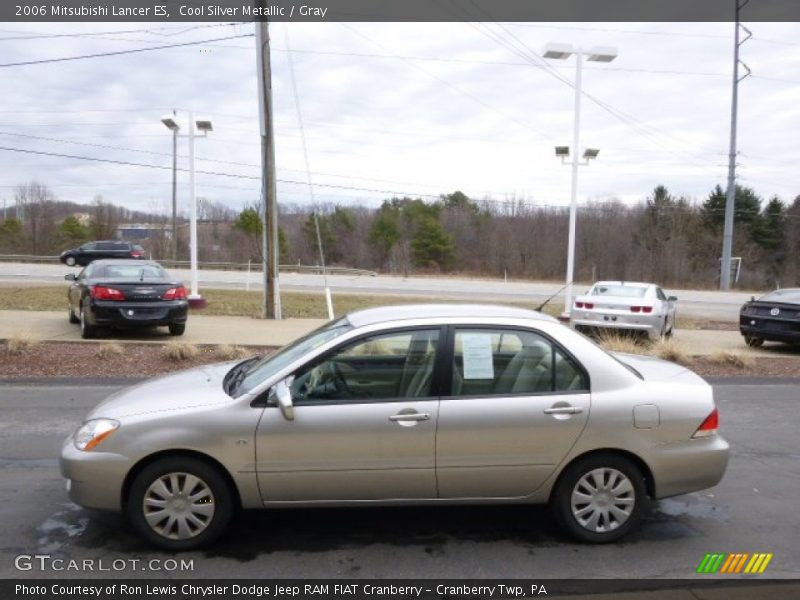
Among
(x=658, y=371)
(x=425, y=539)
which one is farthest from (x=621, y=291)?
(x=425, y=539)

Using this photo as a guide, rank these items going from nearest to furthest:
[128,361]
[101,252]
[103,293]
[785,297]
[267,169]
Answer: [128,361], [103,293], [785,297], [267,169], [101,252]

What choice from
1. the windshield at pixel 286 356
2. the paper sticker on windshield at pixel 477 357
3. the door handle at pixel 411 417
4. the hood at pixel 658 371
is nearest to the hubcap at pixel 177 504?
the windshield at pixel 286 356

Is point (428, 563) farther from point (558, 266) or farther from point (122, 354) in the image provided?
point (558, 266)

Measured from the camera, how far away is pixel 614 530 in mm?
4328

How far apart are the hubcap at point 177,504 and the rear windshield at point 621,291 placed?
41.0ft

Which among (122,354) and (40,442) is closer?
(40,442)

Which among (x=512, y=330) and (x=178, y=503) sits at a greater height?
(x=512, y=330)

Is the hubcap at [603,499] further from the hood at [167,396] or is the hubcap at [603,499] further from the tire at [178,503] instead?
the hood at [167,396]

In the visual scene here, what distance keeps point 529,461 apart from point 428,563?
86 centimetres

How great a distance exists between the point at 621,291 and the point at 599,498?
11.8 metres

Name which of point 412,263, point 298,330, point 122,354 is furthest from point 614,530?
point 412,263

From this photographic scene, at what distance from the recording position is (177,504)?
410 centimetres

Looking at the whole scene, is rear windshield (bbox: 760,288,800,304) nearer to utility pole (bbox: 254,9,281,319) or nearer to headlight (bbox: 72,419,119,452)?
utility pole (bbox: 254,9,281,319)

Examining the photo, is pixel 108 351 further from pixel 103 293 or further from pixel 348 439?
pixel 348 439
